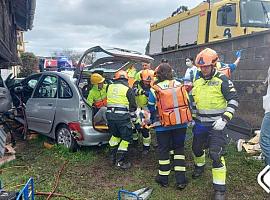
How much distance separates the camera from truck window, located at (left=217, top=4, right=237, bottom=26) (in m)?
9.62

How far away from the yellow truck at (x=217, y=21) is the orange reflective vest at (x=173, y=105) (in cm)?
572

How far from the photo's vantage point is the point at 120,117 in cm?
544

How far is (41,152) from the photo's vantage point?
6.36 metres

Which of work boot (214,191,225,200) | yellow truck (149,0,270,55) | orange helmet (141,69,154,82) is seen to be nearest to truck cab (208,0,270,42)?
yellow truck (149,0,270,55)

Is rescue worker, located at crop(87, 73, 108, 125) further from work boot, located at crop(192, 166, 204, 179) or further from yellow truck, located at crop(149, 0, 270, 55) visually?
yellow truck, located at crop(149, 0, 270, 55)

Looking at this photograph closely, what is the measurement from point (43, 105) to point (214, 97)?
380 centimetres

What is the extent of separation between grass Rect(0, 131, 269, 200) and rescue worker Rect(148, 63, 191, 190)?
23cm

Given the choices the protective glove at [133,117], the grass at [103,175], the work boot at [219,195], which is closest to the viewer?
the work boot at [219,195]

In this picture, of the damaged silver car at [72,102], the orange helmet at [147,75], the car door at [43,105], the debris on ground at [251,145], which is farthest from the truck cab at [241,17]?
the car door at [43,105]

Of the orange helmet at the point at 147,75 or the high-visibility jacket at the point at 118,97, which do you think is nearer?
the high-visibility jacket at the point at 118,97

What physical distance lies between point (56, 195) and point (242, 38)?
17.6ft

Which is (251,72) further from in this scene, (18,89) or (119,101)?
(18,89)

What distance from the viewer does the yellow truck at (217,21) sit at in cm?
942

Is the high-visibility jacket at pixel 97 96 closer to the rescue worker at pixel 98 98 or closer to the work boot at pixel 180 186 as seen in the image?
the rescue worker at pixel 98 98
